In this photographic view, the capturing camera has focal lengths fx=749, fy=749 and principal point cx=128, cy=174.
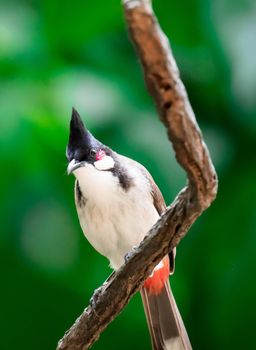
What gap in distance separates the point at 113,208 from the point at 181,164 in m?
0.85

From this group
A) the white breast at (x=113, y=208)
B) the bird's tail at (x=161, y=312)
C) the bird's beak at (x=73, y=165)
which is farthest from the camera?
the bird's tail at (x=161, y=312)

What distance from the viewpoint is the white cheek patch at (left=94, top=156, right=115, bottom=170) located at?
2.09 meters

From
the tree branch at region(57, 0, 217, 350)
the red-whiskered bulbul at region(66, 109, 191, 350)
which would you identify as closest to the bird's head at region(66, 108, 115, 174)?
the red-whiskered bulbul at region(66, 109, 191, 350)

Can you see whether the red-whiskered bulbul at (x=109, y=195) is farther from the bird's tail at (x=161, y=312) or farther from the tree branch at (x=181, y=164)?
the tree branch at (x=181, y=164)

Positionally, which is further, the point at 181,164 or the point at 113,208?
the point at 113,208

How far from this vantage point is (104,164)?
2.11 metres

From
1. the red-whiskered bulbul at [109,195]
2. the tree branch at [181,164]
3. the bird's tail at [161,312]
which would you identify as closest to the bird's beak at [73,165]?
the red-whiskered bulbul at [109,195]

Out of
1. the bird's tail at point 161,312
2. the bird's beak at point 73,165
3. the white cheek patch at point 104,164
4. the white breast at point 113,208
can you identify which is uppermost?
the bird's beak at point 73,165

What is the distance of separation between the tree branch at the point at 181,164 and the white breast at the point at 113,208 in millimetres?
304

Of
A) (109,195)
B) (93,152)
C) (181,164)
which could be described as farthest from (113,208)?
(181,164)

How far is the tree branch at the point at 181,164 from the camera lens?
1048 millimetres

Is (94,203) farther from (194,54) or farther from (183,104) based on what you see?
(194,54)

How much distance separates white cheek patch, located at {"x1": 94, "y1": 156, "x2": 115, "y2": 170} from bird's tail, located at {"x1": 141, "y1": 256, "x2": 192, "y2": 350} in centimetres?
41

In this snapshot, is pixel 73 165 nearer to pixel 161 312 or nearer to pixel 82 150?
pixel 82 150
